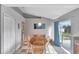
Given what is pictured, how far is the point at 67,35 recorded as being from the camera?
2506 mm

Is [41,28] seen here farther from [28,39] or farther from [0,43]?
[0,43]

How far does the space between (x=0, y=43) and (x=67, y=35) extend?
1.40 m

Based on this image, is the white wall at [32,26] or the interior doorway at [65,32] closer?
the white wall at [32,26]

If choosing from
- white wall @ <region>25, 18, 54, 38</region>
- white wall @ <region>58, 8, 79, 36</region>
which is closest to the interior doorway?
white wall @ <region>58, 8, 79, 36</region>

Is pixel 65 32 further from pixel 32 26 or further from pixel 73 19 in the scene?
pixel 32 26

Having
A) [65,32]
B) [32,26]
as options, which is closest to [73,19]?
[65,32]

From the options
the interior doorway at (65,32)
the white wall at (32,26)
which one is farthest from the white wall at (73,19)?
the white wall at (32,26)

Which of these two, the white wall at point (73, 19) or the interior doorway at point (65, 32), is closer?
the white wall at point (73, 19)

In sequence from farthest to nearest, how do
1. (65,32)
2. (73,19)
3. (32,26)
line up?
(65,32)
(73,19)
(32,26)

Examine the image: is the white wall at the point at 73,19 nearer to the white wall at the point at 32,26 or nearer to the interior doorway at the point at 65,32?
the interior doorway at the point at 65,32

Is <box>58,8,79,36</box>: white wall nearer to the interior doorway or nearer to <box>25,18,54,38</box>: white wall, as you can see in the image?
the interior doorway

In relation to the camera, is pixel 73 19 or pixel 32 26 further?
pixel 73 19
